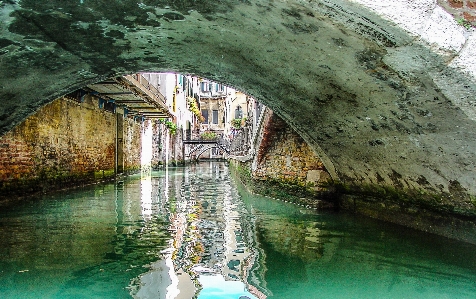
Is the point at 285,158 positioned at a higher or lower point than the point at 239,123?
lower

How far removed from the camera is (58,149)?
9.04m

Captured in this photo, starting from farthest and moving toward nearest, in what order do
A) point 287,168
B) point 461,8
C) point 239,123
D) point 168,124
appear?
point 168,124 → point 239,123 → point 287,168 → point 461,8

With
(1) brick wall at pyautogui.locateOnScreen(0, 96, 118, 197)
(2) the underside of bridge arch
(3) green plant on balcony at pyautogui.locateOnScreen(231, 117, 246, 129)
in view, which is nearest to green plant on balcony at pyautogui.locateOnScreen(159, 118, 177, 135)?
(3) green plant on balcony at pyautogui.locateOnScreen(231, 117, 246, 129)

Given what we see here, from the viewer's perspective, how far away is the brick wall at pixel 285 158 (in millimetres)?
7336

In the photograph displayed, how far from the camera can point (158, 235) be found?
4.45m

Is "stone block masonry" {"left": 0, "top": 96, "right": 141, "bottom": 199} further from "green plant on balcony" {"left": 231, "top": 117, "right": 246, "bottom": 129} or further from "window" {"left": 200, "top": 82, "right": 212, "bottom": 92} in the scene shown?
"window" {"left": 200, "top": 82, "right": 212, "bottom": 92}

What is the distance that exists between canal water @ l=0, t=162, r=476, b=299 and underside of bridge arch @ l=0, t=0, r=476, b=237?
988 millimetres

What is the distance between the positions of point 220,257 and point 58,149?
6.82 metres

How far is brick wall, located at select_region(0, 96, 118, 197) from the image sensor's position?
7.10m

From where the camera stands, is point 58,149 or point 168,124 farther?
point 168,124

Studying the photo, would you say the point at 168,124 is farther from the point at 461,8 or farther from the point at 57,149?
the point at 461,8

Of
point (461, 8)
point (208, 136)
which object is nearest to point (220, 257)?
point (461, 8)

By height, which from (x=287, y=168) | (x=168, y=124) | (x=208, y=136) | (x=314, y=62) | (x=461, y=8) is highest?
(x=168, y=124)

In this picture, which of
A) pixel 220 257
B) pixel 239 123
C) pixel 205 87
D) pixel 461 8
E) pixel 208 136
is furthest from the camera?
pixel 205 87
